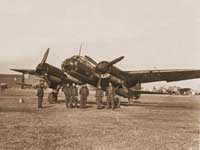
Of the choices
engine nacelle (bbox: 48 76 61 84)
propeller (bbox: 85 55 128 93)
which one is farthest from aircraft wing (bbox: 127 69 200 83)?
engine nacelle (bbox: 48 76 61 84)

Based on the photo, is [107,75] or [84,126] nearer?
[84,126]

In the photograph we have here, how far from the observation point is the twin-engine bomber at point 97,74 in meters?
24.1

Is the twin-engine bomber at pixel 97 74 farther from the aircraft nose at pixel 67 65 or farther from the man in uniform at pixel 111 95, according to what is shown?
the man in uniform at pixel 111 95

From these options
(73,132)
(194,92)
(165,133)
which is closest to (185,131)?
(165,133)

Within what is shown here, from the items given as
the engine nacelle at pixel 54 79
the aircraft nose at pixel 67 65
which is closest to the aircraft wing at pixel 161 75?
the aircraft nose at pixel 67 65

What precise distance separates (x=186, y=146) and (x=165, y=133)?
2408 mm

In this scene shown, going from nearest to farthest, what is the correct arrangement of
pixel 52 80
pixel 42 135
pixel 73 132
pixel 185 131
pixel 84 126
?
pixel 42 135
pixel 73 132
pixel 185 131
pixel 84 126
pixel 52 80

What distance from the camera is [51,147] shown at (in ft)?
27.7

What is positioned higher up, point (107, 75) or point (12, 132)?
point (107, 75)

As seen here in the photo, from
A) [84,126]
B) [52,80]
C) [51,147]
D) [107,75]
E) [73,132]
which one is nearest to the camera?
[51,147]

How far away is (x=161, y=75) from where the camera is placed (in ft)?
88.1

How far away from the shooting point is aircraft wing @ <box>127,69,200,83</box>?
25578mm

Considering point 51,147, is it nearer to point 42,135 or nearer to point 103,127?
point 42,135

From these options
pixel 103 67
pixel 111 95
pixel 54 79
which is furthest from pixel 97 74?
pixel 54 79
